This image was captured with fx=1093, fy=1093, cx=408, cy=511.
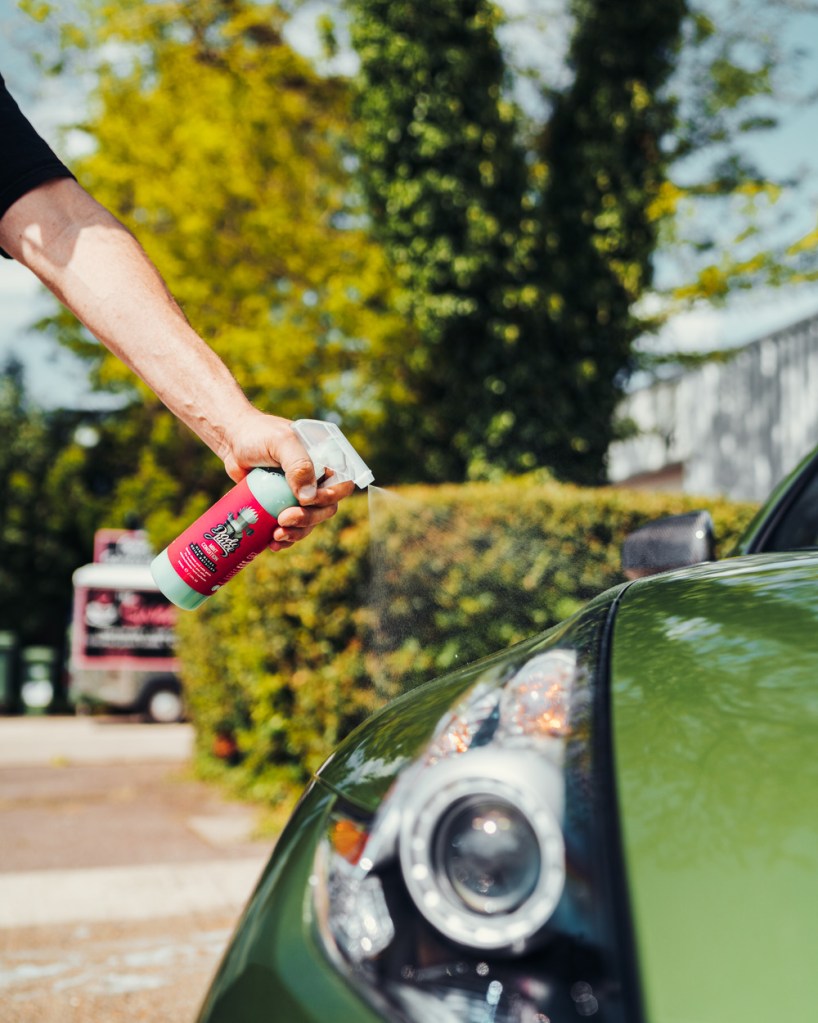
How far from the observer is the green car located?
3.26ft

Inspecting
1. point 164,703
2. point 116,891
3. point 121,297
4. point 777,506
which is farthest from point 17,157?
point 164,703

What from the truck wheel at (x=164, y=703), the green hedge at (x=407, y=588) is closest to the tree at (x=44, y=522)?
the truck wheel at (x=164, y=703)

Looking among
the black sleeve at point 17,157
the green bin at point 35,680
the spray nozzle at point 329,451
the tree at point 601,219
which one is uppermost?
the tree at point 601,219

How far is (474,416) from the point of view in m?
13.4

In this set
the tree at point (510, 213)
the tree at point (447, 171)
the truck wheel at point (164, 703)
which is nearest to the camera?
the tree at point (447, 171)

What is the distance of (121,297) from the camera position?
2.13m

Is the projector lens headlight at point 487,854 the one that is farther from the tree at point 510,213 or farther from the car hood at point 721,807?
the tree at point 510,213

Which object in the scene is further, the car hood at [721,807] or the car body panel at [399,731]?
the car body panel at [399,731]

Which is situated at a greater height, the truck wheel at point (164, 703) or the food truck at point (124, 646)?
the food truck at point (124, 646)

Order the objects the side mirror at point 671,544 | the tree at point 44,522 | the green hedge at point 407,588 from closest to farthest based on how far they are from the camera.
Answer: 1. the side mirror at point 671,544
2. the green hedge at point 407,588
3. the tree at point 44,522

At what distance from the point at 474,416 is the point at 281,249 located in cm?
311

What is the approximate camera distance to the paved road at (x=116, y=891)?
139 inches

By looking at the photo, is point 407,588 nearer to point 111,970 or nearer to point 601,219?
point 111,970

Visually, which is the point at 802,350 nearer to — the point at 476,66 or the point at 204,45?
the point at 476,66
